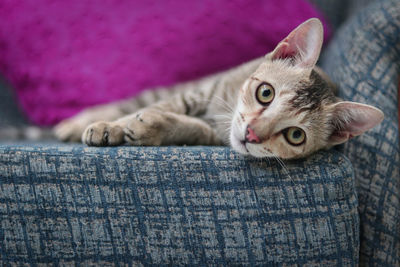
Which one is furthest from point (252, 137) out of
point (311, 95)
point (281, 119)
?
point (311, 95)

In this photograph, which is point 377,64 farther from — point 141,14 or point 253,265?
point 141,14

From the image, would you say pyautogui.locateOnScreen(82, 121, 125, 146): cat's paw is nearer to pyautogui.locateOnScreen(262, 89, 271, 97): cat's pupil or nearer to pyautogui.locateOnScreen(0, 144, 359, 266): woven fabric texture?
pyautogui.locateOnScreen(0, 144, 359, 266): woven fabric texture

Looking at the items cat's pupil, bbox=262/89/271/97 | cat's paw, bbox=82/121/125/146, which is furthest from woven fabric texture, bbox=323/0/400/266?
cat's paw, bbox=82/121/125/146

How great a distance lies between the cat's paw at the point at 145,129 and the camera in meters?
0.88

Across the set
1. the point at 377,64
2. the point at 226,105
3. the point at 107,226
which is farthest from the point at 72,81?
the point at 377,64

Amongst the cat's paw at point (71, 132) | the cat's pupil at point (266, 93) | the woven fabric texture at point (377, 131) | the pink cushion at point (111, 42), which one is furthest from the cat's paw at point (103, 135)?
the woven fabric texture at point (377, 131)

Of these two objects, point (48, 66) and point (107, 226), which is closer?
point (107, 226)

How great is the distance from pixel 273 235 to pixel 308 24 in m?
0.55

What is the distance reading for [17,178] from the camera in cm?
76

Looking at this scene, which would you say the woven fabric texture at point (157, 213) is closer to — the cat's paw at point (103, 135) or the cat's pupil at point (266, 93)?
the cat's paw at point (103, 135)

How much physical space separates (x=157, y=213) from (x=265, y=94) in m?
0.44

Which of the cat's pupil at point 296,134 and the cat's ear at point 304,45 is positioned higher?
the cat's ear at point 304,45

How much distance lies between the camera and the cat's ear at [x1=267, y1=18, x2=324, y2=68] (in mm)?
860

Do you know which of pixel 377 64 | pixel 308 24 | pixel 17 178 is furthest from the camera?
pixel 377 64
